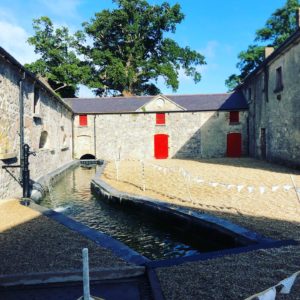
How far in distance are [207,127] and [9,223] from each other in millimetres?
20992

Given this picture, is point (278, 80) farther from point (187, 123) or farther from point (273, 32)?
point (273, 32)

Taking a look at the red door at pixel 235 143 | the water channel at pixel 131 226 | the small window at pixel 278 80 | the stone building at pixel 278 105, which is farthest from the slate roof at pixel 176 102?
the water channel at pixel 131 226

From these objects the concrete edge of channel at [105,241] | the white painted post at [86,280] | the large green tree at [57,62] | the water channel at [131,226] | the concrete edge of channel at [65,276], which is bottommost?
the water channel at [131,226]

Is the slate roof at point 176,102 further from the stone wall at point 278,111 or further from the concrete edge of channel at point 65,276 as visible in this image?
the concrete edge of channel at point 65,276

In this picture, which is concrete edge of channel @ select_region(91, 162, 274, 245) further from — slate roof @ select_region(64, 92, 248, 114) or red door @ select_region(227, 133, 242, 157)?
red door @ select_region(227, 133, 242, 157)

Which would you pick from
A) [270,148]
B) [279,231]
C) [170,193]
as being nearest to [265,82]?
[270,148]

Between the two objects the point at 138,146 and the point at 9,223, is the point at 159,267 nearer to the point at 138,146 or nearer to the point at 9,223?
the point at 9,223

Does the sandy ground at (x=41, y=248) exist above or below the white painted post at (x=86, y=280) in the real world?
below

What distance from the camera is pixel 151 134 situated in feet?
85.0

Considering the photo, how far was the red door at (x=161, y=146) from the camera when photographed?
25922 millimetres

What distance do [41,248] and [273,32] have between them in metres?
36.3

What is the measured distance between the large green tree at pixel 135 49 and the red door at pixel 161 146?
1106cm

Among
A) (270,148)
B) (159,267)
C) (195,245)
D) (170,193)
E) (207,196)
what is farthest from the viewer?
(270,148)

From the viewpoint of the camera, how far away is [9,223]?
615 cm
